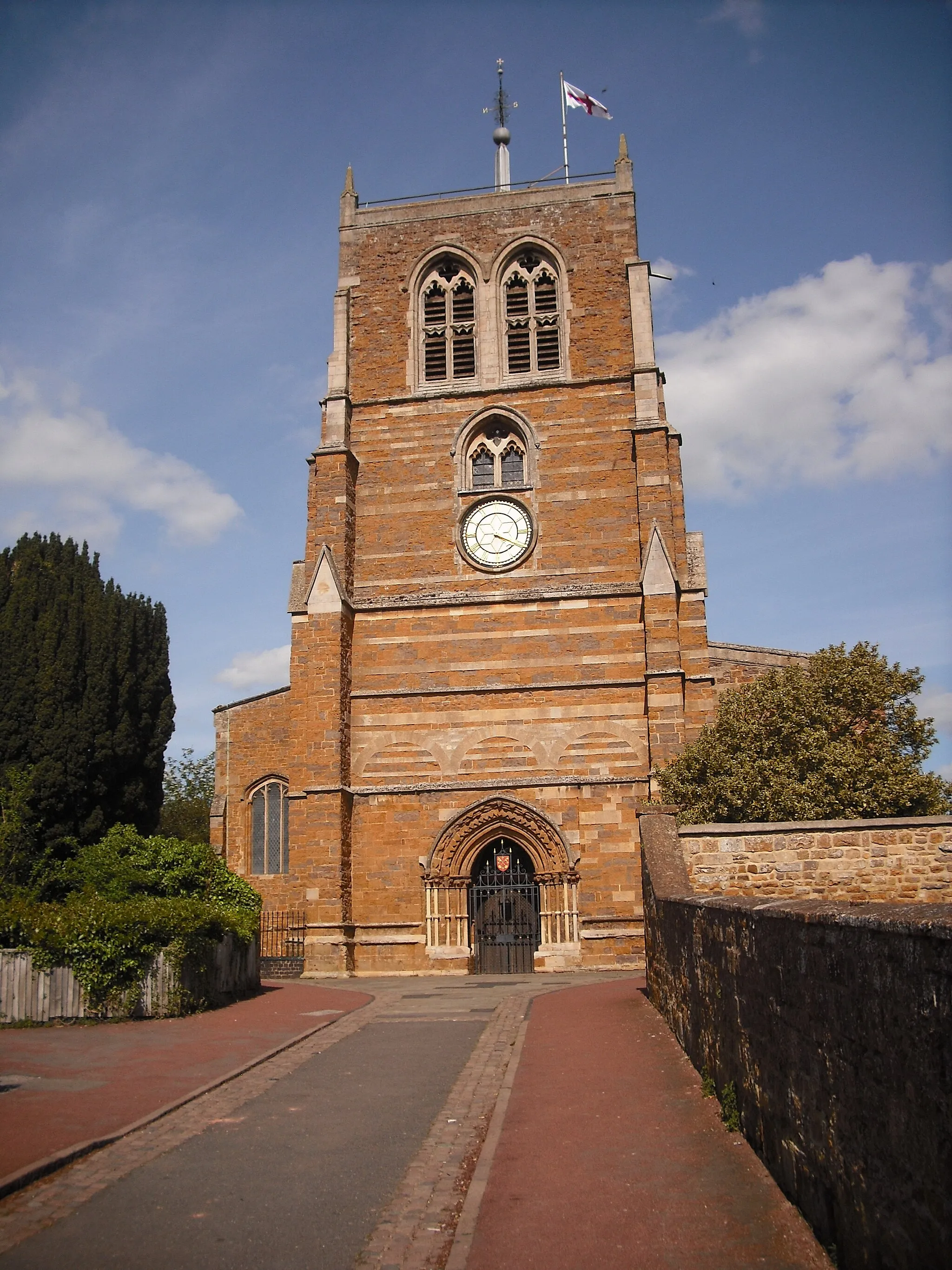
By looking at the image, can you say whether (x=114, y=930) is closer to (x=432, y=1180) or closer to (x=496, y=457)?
(x=432, y=1180)

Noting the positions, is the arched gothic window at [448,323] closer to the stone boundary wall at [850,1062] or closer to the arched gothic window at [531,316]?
the arched gothic window at [531,316]

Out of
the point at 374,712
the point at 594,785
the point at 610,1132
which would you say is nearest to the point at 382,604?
the point at 374,712

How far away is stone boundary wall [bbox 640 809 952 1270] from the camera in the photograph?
12.8 ft

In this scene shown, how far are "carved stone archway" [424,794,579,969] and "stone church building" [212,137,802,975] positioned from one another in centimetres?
5

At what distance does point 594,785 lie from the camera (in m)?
24.5

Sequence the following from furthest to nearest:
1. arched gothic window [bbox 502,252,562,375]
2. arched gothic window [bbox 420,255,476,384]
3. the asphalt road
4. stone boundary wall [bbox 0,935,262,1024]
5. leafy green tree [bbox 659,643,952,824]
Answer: arched gothic window [bbox 420,255,476,384] → arched gothic window [bbox 502,252,562,375] → leafy green tree [bbox 659,643,952,824] → stone boundary wall [bbox 0,935,262,1024] → the asphalt road

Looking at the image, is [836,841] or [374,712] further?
[374,712]

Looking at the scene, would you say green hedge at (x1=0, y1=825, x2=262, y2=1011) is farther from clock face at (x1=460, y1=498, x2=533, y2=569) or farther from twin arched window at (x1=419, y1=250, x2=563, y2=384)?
twin arched window at (x1=419, y1=250, x2=563, y2=384)

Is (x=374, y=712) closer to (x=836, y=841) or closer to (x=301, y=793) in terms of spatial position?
(x=301, y=793)

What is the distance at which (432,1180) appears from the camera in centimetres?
726

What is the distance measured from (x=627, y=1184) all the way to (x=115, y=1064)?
7148mm

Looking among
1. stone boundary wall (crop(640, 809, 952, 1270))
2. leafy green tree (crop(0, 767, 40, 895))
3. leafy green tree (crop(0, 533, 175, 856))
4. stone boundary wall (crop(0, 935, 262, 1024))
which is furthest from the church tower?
stone boundary wall (crop(640, 809, 952, 1270))

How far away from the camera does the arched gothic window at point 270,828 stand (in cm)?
2800

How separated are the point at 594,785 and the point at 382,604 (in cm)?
671
